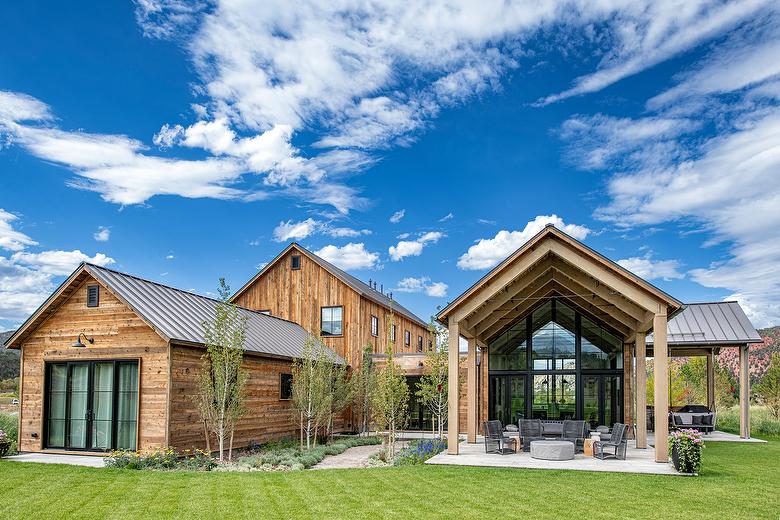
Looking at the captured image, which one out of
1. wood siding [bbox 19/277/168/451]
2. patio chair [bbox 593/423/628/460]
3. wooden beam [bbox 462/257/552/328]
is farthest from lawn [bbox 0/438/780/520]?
wooden beam [bbox 462/257/552/328]

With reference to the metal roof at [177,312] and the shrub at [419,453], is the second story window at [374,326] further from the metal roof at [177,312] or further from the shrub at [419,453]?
the shrub at [419,453]

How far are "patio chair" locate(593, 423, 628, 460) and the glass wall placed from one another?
148 inches

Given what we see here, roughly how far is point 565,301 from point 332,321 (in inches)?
412

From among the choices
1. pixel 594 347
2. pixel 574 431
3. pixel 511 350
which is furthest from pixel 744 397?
pixel 574 431

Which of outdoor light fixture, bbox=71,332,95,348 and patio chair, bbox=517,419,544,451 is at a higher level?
outdoor light fixture, bbox=71,332,95,348

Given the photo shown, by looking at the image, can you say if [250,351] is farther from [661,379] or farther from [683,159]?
[683,159]

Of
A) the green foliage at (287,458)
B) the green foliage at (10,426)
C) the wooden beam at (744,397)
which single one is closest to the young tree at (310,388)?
the green foliage at (287,458)

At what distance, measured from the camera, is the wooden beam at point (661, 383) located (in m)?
13.2

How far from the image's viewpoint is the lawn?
30.0 ft

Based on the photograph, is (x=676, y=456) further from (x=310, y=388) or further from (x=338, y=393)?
(x=338, y=393)

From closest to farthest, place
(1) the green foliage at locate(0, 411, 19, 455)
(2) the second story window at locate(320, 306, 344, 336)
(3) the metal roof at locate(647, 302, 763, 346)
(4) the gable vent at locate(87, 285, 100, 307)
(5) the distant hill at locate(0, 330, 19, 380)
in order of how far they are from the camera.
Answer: (4) the gable vent at locate(87, 285, 100, 307)
(1) the green foliage at locate(0, 411, 19, 455)
(3) the metal roof at locate(647, 302, 763, 346)
(2) the second story window at locate(320, 306, 344, 336)
(5) the distant hill at locate(0, 330, 19, 380)

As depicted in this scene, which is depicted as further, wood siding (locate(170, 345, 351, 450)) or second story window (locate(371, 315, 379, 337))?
second story window (locate(371, 315, 379, 337))

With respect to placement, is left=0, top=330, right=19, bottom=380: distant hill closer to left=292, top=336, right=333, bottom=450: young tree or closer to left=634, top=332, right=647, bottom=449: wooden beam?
left=292, top=336, right=333, bottom=450: young tree

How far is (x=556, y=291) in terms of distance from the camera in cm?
1836
